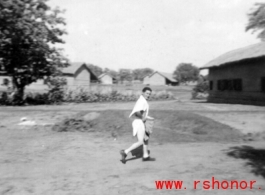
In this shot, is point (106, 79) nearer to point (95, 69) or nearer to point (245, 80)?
point (95, 69)

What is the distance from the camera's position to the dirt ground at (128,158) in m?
5.12

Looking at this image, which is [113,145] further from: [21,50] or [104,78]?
[104,78]

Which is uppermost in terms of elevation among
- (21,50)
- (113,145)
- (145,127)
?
(21,50)

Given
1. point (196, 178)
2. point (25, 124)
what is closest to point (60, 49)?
point (25, 124)

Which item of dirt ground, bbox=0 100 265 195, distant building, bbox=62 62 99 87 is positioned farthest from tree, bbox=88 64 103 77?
dirt ground, bbox=0 100 265 195

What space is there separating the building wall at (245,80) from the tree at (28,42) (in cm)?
1464

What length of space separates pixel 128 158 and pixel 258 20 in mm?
4057

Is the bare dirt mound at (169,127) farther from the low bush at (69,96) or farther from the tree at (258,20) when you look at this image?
the low bush at (69,96)

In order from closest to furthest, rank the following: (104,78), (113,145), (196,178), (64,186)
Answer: (64,186) → (196,178) → (113,145) → (104,78)

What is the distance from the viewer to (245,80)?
24.9m

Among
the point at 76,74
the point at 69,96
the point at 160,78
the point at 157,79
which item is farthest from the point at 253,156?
the point at 157,79

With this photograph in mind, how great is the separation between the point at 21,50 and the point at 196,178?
21.9 metres

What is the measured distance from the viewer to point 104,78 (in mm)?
85688

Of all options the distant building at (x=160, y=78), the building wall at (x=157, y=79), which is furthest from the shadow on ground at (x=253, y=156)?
the building wall at (x=157, y=79)
